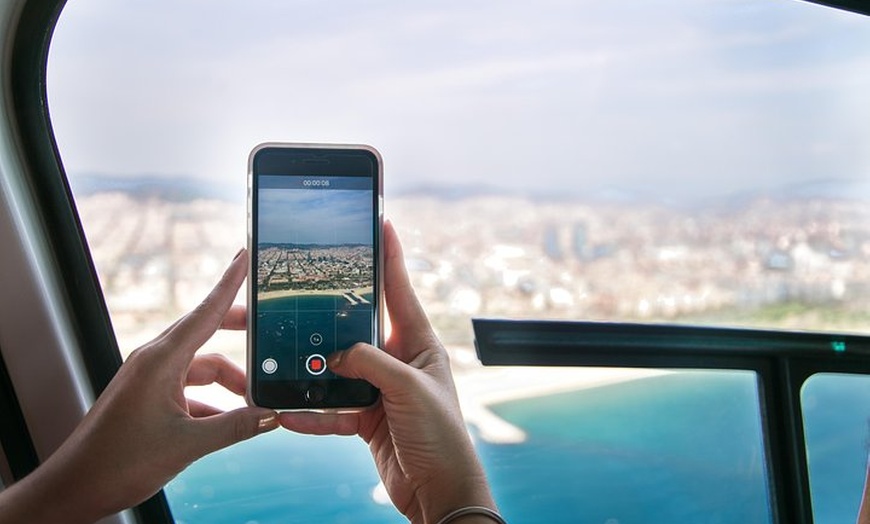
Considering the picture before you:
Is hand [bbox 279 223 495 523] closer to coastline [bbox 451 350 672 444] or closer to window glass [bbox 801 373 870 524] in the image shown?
coastline [bbox 451 350 672 444]

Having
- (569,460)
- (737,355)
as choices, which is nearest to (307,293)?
(569,460)

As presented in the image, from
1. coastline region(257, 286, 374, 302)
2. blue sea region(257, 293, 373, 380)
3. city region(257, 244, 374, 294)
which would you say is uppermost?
city region(257, 244, 374, 294)

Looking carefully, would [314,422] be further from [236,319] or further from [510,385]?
[510,385]

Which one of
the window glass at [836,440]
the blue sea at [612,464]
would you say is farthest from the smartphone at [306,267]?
the window glass at [836,440]

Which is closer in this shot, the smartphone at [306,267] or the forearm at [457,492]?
the forearm at [457,492]

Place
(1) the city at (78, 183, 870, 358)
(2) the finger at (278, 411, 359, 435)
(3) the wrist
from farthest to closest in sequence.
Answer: (1) the city at (78, 183, 870, 358), (2) the finger at (278, 411, 359, 435), (3) the wrist

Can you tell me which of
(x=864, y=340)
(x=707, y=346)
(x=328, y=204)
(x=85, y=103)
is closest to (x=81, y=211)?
(x=85, y=103)

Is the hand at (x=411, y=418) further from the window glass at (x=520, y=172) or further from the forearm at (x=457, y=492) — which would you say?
the window glass at (x=520, y=172)

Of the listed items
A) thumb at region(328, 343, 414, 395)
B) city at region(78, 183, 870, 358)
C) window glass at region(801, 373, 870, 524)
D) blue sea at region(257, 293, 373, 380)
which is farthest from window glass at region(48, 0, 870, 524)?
thumb at region(328, 343, 414, 395)
